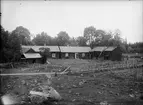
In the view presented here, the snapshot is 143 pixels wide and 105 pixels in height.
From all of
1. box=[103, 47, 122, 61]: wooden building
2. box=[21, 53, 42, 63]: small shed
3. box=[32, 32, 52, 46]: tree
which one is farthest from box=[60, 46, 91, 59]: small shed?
box=[32, 32, 52, 46]: tree

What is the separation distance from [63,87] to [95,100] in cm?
391

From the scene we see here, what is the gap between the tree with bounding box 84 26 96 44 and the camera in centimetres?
7438

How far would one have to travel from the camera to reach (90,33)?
7494 cm

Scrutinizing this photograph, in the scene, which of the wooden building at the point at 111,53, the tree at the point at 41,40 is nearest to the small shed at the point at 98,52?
the wooden building at the point at 111,53

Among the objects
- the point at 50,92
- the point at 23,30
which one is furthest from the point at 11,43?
the point at 23,30

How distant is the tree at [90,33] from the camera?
244 ft

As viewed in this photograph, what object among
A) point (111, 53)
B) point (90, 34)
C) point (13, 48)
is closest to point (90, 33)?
point (90, 34)

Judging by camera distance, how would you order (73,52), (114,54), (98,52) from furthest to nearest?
(73,52) < (98,52) < (114,54)

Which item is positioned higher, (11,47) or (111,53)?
(11,47)

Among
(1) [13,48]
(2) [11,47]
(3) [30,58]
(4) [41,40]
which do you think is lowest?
(3) [30,58]

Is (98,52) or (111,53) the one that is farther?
(98,52)

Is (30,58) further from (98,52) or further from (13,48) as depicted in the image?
(98,52)

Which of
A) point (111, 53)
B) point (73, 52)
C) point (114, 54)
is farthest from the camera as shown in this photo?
point (73, 52)

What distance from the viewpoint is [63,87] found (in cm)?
1269
